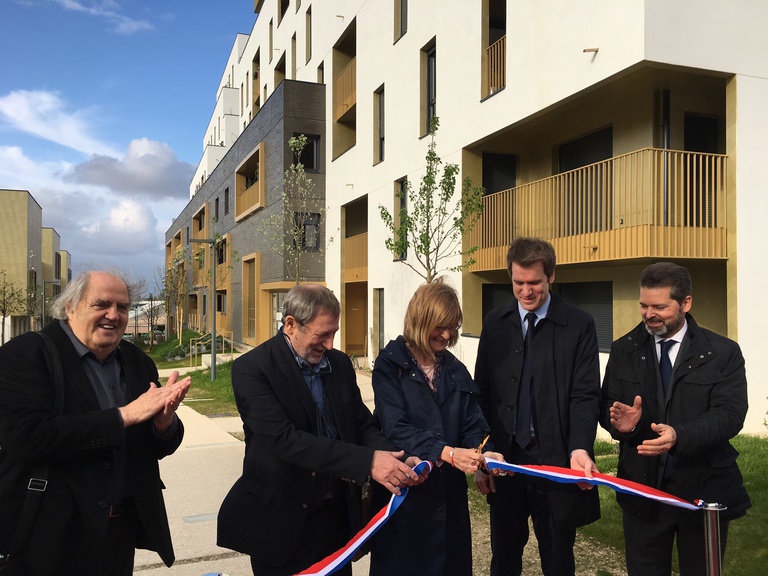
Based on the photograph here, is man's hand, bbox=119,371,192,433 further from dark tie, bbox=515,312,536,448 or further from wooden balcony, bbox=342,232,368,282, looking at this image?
wooden balcony, bbox=342,232,368,282

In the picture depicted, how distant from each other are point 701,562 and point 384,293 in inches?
612

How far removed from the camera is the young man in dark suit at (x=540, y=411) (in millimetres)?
3180

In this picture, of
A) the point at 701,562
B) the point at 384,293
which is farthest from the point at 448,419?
the point at 384,293

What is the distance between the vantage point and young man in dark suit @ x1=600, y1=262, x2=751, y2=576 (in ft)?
9.61

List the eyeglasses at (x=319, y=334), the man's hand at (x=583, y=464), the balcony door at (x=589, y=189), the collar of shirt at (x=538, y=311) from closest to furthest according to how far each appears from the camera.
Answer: the eyeglasses at (x=319, y=334) → the man's hand at (x=583, y=464) → the collar of shirt at (x=538, y=311) → the balcony door at (x=589, y=189)

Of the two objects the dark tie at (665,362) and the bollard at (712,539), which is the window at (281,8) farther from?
the bollard at (712,539)

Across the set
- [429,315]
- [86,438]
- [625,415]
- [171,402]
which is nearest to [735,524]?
[625,415]

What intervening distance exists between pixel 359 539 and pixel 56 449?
1.35 metres

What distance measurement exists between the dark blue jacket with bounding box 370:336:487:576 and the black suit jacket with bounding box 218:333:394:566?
291mm

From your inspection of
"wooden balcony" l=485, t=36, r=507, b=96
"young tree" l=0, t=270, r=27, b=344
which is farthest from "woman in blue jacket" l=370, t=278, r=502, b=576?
"young tree" l=0, t=270, r=27, b=344

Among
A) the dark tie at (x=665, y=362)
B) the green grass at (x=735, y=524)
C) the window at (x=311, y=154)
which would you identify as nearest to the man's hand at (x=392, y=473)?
the dark tie at (x=665, y=362)

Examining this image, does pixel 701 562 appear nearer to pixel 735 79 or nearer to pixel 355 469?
pixel 355 469

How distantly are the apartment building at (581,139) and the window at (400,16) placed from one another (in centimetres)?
6

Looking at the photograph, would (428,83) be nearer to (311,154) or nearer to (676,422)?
(311,154)
